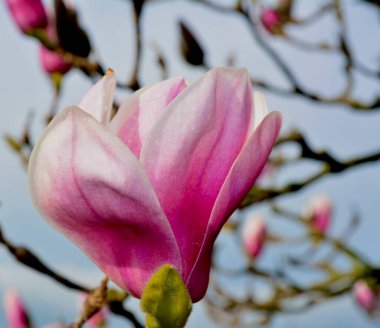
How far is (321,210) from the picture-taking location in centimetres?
396

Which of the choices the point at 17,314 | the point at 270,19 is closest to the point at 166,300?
the point at 17,314

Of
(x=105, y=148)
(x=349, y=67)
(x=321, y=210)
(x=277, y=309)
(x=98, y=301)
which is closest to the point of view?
(x=105, y=148)

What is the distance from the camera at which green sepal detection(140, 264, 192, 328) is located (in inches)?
20.1

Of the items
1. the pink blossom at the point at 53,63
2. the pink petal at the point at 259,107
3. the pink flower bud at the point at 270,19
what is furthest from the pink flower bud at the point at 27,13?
the pink flower bud at the point at 270,19

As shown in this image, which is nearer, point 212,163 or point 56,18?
point 212,163

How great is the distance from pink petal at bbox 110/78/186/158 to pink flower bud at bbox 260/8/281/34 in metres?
1.75

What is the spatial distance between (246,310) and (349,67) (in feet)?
3.26

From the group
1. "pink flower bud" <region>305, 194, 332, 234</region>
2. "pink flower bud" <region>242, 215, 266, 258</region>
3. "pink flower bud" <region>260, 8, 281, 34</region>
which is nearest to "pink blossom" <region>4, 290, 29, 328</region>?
"pink flower bud" <region>260, 8, 281, 34</region>

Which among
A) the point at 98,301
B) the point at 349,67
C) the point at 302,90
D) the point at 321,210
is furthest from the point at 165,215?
the point at 321,210

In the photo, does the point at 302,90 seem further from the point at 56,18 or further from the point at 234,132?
the point at 234,132

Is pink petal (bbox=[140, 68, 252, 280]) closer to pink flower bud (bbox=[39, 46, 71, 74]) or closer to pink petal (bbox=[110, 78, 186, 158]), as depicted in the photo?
pink petal (bbox=[110, 78, 186, 158])

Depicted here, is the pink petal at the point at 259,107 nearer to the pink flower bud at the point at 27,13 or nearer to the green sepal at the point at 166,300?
the green sepal at the point at 166,300

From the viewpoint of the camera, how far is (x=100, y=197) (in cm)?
51

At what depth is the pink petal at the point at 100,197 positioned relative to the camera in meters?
0.49
